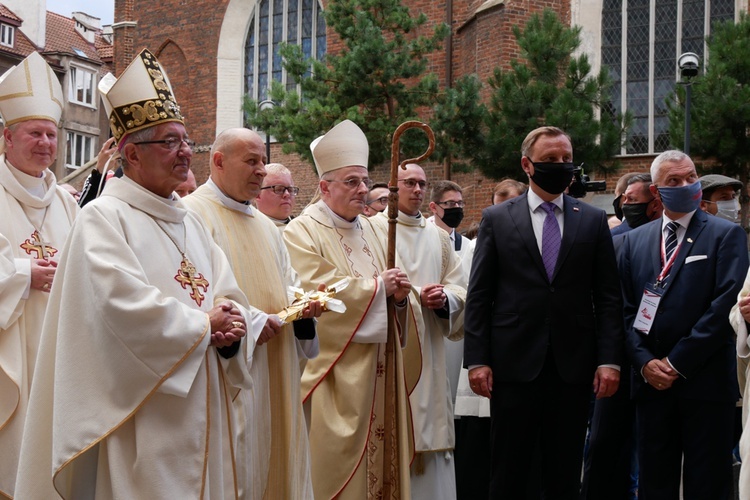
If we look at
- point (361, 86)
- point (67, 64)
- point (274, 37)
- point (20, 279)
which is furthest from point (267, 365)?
point (67, 64)

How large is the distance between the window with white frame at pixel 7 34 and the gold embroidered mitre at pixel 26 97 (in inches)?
1654

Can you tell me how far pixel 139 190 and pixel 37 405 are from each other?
1031 millimetres

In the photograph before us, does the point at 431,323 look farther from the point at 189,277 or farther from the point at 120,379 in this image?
the point at 120,379

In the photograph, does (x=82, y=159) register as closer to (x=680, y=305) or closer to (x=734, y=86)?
(x=734, y=86)

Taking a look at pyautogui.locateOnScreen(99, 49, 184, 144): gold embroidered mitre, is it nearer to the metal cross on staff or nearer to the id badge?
the metal cross on staff

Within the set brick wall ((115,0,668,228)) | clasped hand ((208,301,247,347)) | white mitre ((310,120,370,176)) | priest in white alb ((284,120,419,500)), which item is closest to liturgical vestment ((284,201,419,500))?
priest in white alb ((284,120,419,500))

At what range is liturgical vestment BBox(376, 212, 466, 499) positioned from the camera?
6.79 meters

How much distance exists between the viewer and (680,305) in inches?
238

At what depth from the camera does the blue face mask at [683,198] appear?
6.14 m

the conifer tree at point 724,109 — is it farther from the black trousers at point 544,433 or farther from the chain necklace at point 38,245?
the chain necklace at point 38,245

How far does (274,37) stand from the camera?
2855cm

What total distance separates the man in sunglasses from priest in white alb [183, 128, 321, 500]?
140cm

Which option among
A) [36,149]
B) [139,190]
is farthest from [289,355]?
[36,149]

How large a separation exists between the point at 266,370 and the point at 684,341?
2443 millimetres
